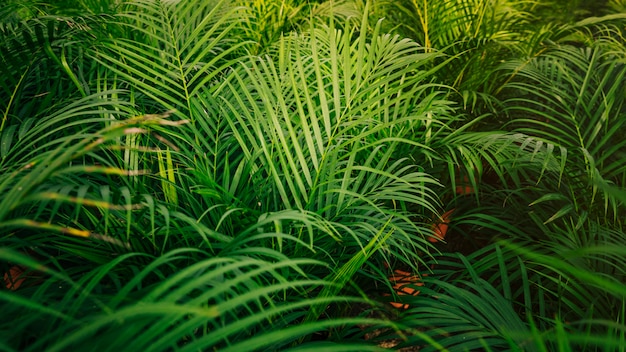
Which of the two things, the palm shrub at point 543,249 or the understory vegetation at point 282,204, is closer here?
the understory vegetation at point 282,204

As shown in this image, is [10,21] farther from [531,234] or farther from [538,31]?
[538,31]

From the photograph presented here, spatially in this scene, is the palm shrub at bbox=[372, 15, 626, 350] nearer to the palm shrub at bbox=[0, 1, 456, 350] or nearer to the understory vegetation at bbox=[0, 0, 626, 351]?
the understory vegetation at bbox=[0, 0, 626, 351]

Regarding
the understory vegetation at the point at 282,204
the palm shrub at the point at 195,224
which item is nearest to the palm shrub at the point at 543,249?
the understory vegetation at the point at 282,204

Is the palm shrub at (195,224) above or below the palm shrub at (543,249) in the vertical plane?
above

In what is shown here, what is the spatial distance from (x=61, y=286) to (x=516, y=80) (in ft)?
4.45

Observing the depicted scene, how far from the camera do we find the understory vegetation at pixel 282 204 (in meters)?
0.47

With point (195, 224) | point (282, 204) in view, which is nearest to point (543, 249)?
point (282, 204)

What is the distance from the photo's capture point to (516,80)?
144 cm

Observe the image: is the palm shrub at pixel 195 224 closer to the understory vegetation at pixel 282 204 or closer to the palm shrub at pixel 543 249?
the understory vegetation at pixel 282 204

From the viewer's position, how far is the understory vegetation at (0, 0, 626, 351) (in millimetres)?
474

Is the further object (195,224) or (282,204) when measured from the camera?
(282,204)

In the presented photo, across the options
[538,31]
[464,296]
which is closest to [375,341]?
[464,296]

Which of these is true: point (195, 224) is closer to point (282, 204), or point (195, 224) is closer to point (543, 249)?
point (282, 204)

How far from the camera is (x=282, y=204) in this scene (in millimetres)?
843
